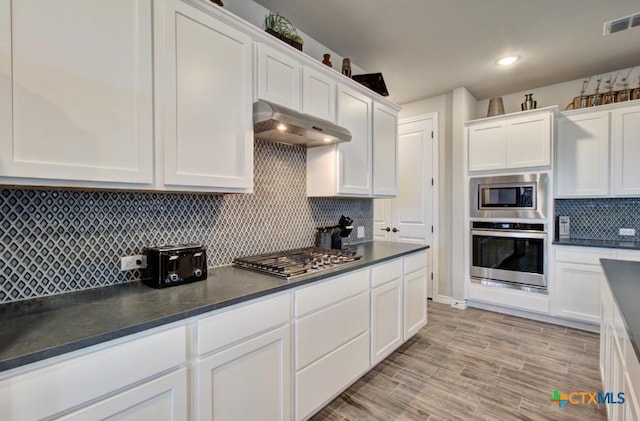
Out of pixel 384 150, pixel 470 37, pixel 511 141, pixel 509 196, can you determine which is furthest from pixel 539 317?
pixel 470 37

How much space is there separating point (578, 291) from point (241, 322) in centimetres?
353

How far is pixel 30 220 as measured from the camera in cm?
124

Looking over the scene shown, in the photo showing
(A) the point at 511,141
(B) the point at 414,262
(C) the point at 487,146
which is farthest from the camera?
(C) the point at 487,146

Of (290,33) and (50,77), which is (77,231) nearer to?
(50,77)

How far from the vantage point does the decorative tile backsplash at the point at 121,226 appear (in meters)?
1.22

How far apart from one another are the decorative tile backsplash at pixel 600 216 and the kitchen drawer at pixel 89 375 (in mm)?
4270

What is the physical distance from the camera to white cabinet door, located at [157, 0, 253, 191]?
137 centimetres

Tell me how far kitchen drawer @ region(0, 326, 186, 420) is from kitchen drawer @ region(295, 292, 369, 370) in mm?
678

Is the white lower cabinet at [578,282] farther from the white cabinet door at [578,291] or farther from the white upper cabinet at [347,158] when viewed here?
the white upper cabinet at [347,158]

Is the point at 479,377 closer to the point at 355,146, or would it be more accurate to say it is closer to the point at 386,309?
the point at 386,309

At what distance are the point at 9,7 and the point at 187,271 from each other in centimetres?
116

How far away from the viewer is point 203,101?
1508 millimetres

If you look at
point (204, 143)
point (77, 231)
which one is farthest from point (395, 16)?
point (77, 231)

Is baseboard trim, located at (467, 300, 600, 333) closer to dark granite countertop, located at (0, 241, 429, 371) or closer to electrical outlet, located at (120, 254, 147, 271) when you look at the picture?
dark granite countertop, located at (0, 241, 429, 371)
